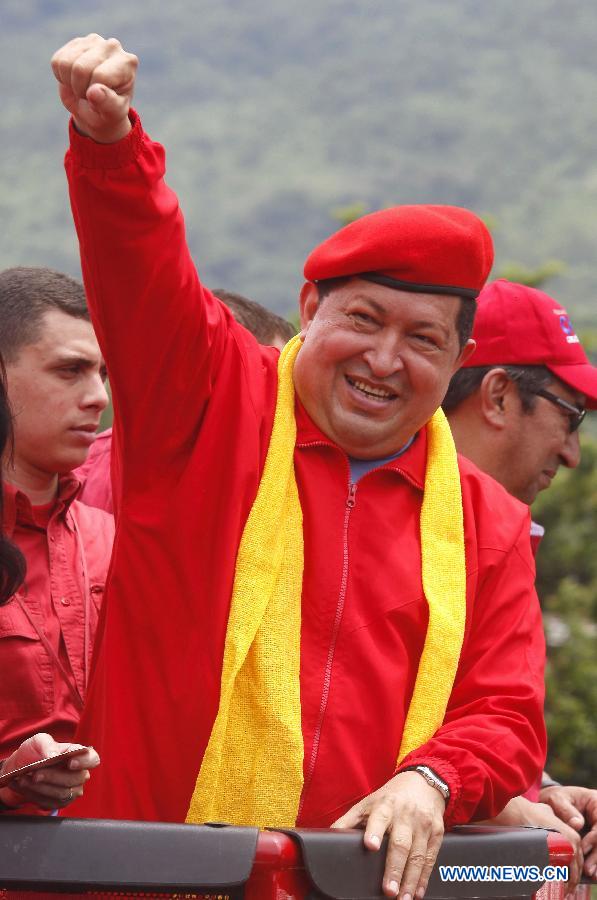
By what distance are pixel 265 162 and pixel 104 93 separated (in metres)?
130

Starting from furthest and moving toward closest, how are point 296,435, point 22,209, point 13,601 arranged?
point 22,209 < point 13,601 < point 296,435

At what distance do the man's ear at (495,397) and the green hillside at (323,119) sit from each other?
308ft

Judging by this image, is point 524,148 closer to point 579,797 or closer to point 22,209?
point 22,209

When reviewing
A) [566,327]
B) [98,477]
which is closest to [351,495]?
[98,477]

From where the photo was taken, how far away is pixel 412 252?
9.43 ft

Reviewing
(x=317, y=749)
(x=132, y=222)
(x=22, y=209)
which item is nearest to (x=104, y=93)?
(x=132, y=222)

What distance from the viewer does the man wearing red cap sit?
429 cm

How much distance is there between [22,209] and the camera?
10488 cm

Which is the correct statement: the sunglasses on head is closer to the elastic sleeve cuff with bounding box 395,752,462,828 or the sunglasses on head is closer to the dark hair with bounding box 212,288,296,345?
the dark hair with bounding box 212,288,296,345

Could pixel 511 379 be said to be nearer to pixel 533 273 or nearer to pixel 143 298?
pixel 143 298

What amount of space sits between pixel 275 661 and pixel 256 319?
92.3 inches

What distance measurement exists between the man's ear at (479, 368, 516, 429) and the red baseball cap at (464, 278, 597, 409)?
54mm

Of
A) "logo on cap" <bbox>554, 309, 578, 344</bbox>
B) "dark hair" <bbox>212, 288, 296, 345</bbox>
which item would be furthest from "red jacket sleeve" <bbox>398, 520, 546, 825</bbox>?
"dark hair" <bbox>212, 288, 296, 345</bbox>

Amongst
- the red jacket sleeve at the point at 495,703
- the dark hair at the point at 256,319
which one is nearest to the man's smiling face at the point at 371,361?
the red jacket sleeve at the point at 495,703
